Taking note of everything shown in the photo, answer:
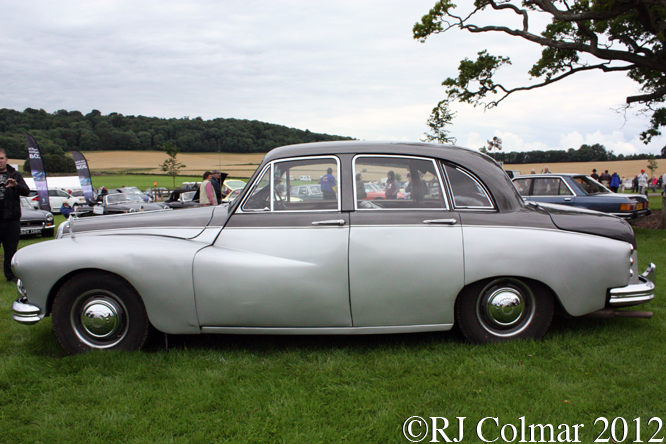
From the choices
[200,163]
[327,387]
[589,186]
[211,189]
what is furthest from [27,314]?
[200,163]

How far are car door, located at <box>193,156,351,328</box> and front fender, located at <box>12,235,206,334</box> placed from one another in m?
0.12

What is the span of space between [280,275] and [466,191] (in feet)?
5.36

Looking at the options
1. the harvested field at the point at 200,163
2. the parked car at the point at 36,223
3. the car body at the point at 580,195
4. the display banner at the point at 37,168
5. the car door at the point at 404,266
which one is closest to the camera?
the car door at the point at 404,266

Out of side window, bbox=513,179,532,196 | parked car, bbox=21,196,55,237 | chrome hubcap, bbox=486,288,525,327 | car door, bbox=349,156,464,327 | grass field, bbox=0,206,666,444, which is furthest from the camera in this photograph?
parked car, bbox=21,196,55,237

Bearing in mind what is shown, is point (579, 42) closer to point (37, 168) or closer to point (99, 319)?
point (99, 319)

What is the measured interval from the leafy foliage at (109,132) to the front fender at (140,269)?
58.3m

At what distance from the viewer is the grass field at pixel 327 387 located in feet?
8.25

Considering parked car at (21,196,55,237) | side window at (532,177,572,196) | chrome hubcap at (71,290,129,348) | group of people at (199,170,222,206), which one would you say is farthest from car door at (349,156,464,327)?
parked car at (21,196,55,237)

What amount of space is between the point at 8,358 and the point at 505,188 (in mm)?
4251

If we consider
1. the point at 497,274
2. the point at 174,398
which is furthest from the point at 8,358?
the point at 497,274

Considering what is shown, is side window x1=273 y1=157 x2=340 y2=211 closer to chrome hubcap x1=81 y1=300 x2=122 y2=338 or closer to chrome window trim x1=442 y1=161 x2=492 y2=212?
chrome window trim x1=442 y1=161 x2=492 y2=212

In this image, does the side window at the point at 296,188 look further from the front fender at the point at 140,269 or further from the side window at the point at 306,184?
the front fender at the point at 140,269

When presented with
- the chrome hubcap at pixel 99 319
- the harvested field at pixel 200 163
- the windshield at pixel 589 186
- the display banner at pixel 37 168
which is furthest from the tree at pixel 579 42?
the harvested field at pixel 200 163

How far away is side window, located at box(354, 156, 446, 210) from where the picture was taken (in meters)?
3.57
